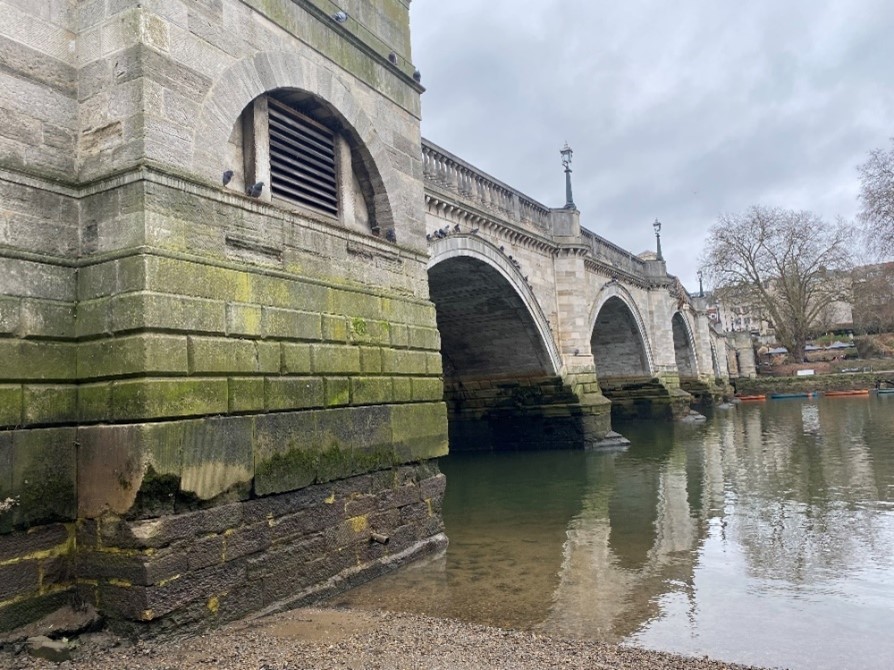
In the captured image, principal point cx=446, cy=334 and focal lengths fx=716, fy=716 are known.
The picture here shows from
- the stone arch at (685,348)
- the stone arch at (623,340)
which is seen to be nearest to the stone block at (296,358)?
the stone arch at (623,340)

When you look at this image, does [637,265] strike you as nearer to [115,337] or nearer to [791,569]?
[791,569]

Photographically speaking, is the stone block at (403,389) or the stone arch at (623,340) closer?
the stone block at (403,389)

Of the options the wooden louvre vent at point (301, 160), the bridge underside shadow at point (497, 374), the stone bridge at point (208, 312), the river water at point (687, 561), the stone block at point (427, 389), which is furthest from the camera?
the bridge underside shadow at point (497, 374)

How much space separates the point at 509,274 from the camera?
59.0ft

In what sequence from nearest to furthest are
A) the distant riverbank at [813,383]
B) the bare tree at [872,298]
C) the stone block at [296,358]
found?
the stone block at [296,358]
the distant riverbank at [813,383]
the bare tree at [872,298]

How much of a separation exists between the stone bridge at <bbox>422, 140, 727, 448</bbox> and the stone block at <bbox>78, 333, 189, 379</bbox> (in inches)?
394

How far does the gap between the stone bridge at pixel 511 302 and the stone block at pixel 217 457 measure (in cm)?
976

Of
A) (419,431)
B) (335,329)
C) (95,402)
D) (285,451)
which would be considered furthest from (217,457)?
(419,431)

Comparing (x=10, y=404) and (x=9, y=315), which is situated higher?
(x=9, y=315)

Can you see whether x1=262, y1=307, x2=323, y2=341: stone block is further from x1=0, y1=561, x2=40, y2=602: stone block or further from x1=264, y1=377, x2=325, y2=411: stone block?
x1=0, y1=561, x2=40, y2=602: stone block

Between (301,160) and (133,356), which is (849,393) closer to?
(301,160)

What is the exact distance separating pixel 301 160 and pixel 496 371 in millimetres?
15420

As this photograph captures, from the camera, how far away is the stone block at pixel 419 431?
21.8ft

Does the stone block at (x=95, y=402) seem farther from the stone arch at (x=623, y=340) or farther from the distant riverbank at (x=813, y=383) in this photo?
the distant riverbank at (x=813, y=383)
